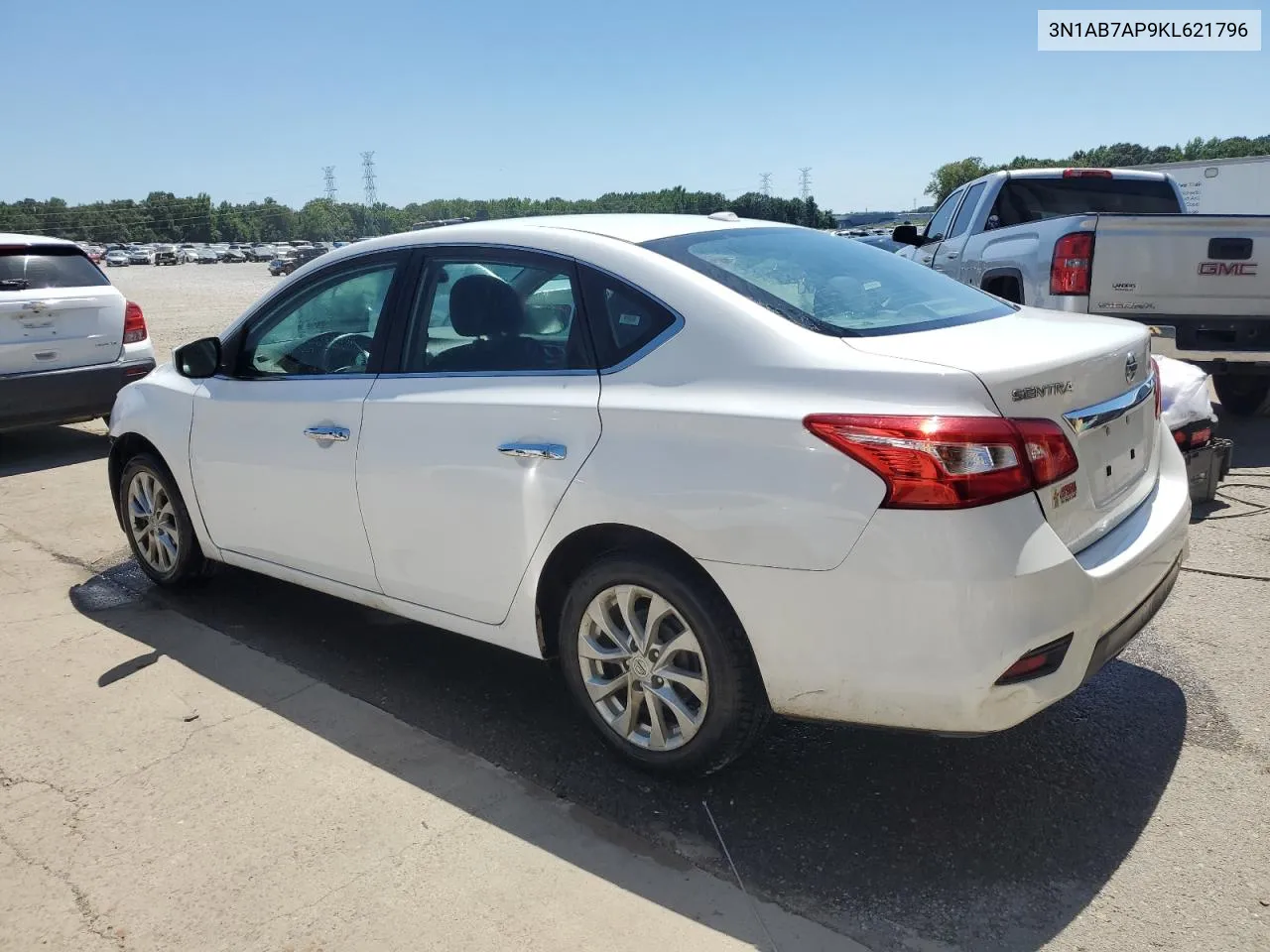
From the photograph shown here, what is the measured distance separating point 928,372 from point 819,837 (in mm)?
1315

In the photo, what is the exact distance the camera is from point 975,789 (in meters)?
3.01

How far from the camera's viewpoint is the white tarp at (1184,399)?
5.26 metres

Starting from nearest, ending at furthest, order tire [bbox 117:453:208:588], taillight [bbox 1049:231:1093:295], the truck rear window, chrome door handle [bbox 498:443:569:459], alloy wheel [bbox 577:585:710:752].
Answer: alloy wheel [bbox 577:585:710:752] < chrome door handle [bbox 498:443:569:459] < tire [bbox 117:453:208:588] < taillight [bbox 1049:231:1093:295] < the truck rear window

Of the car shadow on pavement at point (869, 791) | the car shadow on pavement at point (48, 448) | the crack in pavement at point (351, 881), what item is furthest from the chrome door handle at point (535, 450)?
the car shadow on pavement at point (48, 448)

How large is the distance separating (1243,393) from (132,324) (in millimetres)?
9217

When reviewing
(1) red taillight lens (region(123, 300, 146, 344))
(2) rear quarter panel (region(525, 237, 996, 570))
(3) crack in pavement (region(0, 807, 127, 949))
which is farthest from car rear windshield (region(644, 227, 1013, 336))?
(1) red taillight lens (region(123, 300, 146, 344))

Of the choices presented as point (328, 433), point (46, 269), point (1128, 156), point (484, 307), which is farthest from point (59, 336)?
point (1128, 156)

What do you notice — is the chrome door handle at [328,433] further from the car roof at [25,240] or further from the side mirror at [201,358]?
the car roof at [25,240]

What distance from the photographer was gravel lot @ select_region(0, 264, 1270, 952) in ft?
8.13

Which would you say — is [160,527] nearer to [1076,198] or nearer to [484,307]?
[484,307]

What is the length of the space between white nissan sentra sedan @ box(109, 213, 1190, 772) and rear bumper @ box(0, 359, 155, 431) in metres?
4.66

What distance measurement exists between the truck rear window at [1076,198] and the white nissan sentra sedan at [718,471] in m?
5.81

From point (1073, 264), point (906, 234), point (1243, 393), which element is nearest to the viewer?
point (1073, 264)

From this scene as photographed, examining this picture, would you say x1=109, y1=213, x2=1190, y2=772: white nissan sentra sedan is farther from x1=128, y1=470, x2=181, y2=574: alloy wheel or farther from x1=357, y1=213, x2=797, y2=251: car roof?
x1=128, y1=470, x2=181, y2=574: alloy wheel
